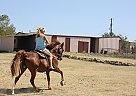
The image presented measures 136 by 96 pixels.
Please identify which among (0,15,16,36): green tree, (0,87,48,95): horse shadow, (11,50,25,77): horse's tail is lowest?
(0,87,48,95): horse shadow

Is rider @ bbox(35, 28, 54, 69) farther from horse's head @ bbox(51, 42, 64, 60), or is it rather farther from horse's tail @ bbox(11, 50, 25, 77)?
horse's tail @ bbox(11, 50, 25, 77)

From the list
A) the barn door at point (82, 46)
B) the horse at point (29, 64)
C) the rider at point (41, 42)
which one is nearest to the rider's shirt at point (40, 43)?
the rider at point (41, 42)

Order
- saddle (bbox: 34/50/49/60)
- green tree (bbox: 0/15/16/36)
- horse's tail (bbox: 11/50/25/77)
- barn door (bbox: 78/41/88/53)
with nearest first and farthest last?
horse's tail (bbox: 11/50/25/77)
saddle (bbox: 34/50/49/60)
barn door (bbox: 78/41/88/53)
green tree (bbox: 0/15/16/36)

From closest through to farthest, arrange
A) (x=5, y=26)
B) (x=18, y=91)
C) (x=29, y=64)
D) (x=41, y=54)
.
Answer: (x=29, y=64) < (x=18, y=91) < (x=41, y=54) < (x=5, y=26)

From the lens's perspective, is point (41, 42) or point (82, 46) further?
point (82, 46)

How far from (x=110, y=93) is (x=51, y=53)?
9.35 ft

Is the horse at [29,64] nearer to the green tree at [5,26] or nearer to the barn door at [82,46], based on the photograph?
the barn door at [82,46]

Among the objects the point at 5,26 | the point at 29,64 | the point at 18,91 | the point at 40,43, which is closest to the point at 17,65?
the point at 29,64

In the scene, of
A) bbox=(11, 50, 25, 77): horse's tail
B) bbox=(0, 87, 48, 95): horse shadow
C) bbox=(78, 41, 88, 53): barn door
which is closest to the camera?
bbox=(11, 50, 25, 77): horse's tail

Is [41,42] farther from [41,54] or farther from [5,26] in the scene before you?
[5,26]

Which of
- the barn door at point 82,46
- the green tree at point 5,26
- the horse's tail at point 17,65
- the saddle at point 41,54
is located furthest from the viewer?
the green tree at point 5,26

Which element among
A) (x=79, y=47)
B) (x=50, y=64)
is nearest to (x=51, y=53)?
(x=50, y=64)

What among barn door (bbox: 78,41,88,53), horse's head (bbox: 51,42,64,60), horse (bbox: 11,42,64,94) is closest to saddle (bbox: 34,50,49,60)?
horse (bbox: 11,42,64,94)

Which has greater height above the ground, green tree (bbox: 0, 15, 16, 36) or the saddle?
green tree (bbox: 0, 15, 16, 36)
